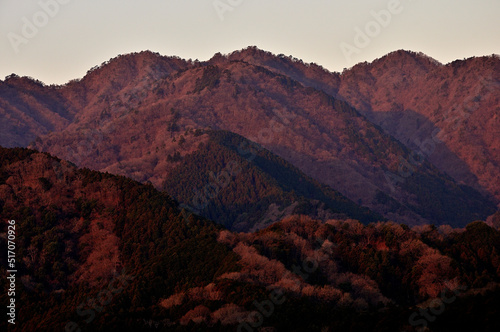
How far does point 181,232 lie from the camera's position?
135 meters

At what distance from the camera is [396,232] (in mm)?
132875

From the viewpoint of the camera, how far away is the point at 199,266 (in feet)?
378

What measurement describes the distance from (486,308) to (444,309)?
254 inches

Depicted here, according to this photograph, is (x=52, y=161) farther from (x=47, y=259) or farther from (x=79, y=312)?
(x=79, y=312)

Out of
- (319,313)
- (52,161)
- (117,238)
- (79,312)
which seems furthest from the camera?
(52,161)

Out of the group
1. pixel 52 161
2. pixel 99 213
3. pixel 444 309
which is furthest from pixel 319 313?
pixel 52 161

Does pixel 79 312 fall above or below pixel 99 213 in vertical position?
below

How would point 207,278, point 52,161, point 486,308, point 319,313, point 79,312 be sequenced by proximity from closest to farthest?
1. point 486,308
2. point 319,313
3. point 79,312
4. point 207,278
5. point 52,161

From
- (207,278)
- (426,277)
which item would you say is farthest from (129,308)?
(426,277)

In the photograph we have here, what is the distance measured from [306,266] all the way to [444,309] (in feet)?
142

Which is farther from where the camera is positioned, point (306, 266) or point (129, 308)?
point (306, 266)

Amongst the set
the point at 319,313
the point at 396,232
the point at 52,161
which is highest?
the point at 52,161

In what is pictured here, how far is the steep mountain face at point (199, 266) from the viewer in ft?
281

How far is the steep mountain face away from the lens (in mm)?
85625
